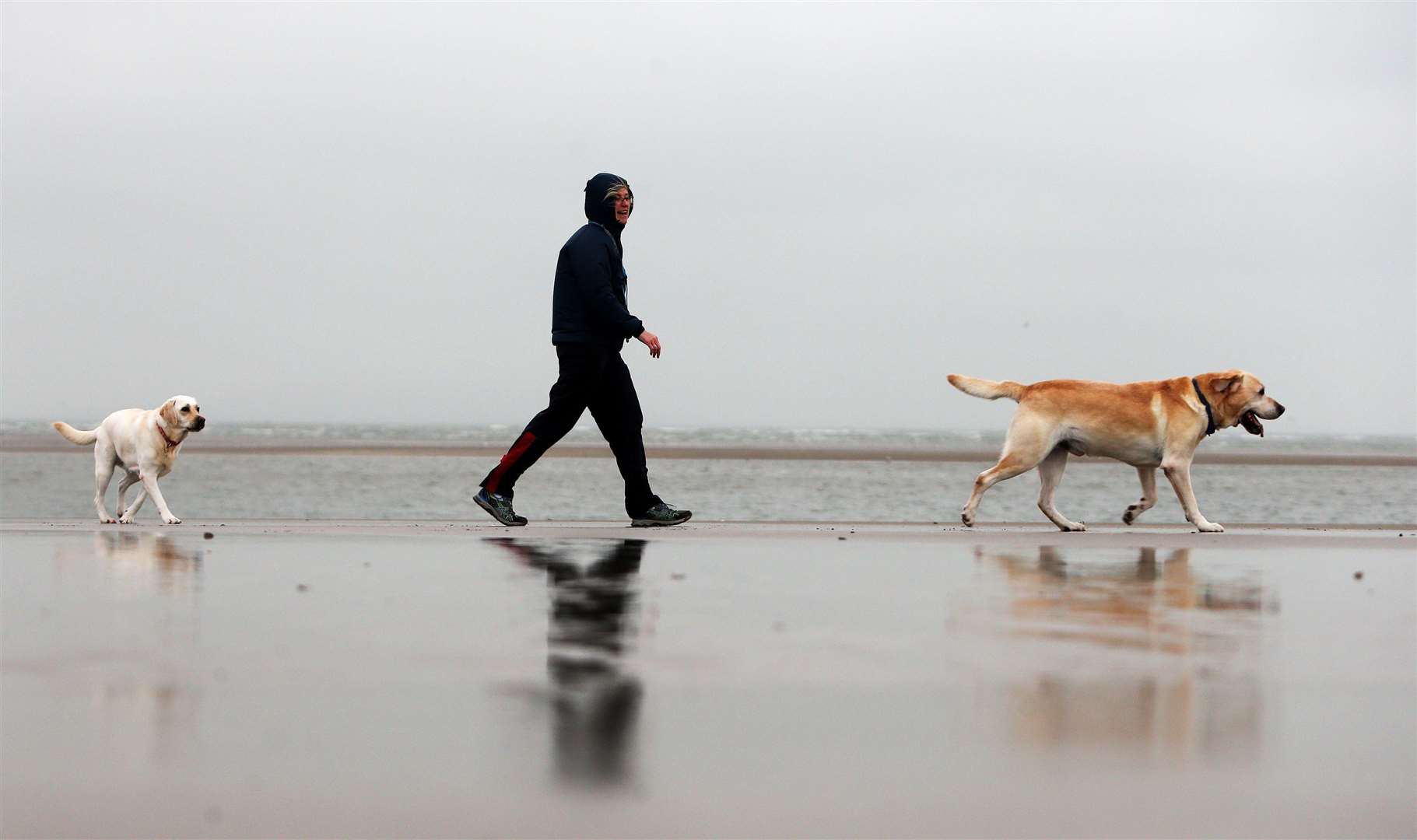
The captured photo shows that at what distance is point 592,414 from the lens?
8.77 meters

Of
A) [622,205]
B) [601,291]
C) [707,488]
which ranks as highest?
[622,205]

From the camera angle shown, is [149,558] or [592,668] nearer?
[592,668]

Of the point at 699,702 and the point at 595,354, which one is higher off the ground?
the point at 595,354

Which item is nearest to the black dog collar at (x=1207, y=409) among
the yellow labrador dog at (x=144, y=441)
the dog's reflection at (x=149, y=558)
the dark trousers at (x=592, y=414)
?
the dark trousers at (x=592, y=414)

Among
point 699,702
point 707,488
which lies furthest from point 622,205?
point 707,488

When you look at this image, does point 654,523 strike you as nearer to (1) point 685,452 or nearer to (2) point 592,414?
(2) point 592,414

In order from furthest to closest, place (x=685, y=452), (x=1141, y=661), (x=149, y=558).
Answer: (x=685, y=452) → (x=149, y=558) → (x=1141, y=661)

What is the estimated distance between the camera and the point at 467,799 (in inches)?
99.3

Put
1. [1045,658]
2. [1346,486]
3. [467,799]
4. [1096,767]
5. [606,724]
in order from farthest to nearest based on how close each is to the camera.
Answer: [1346,486] < [1045,658] < [606,724] < [1096,767] < [467,799]

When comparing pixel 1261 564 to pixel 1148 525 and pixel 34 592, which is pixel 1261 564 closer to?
pixel 1148 525

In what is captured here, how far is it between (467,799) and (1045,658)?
6.66 feet

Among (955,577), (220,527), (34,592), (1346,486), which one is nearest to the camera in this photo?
(34,592)

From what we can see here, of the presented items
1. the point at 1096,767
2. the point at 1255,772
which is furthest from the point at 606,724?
the point at 1255,772

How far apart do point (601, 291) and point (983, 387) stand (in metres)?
2.91
